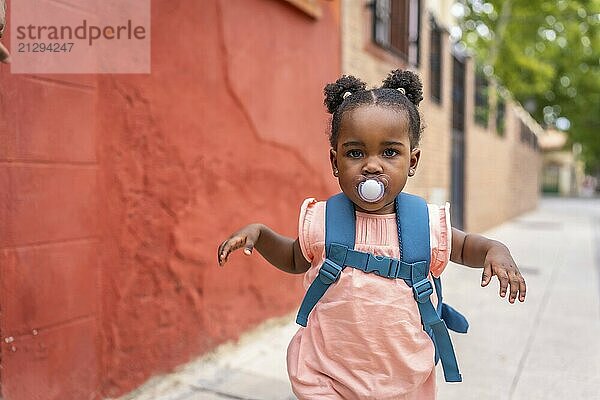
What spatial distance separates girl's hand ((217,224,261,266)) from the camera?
1823mm

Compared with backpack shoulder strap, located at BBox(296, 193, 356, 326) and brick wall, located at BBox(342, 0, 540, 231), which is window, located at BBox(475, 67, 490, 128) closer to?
brick wall, located at BBox(342, 0, 540, 231)

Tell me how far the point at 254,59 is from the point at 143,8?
111 cm

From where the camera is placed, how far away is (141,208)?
10.3 feet

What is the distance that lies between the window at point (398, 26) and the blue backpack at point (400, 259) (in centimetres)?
455

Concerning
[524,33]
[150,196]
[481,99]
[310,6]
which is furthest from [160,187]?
[524,33]

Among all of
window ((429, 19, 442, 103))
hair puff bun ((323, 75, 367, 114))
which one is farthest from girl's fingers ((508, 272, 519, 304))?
window ((429, 19, 442, 103))

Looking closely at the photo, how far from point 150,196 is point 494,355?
8.30ft

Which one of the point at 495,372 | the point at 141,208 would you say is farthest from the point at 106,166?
the point at 495,372

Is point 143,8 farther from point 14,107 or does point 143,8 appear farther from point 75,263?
point 75,263

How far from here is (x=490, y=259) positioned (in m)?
1.80

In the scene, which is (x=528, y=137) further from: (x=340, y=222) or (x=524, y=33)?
(x=340, y=222)

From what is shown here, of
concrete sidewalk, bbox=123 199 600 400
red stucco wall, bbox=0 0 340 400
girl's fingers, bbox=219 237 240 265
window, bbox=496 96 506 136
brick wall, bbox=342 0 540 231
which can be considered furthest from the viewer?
window, bbox=496 96 506 136

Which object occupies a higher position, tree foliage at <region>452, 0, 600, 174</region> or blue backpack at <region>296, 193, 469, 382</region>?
tree foliage at <region>452, 0, 600, 174</region>

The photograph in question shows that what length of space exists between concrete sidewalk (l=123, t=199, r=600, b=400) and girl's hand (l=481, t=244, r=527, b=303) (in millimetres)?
1843
